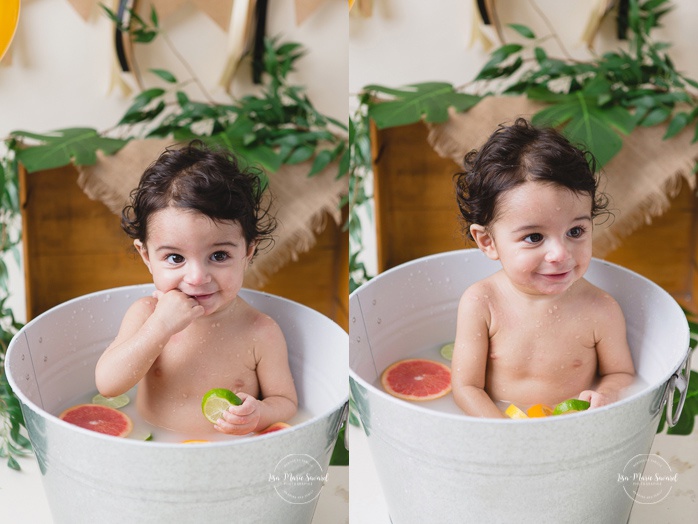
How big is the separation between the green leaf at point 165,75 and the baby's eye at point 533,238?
424 mm

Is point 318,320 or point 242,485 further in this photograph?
point 318,320

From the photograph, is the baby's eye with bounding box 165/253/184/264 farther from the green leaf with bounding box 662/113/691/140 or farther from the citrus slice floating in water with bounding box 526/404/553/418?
the green leaf with bounding box 662/113/691/140

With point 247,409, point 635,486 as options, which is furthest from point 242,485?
point 635,486

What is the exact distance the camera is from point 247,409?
0.83 metres

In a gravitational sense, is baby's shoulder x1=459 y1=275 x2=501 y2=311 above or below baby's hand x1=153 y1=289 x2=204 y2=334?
below

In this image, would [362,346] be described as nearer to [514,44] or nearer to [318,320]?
[318,320]

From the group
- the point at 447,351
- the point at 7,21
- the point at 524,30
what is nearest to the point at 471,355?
the point at 447,351

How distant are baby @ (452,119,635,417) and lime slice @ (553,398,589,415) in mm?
21

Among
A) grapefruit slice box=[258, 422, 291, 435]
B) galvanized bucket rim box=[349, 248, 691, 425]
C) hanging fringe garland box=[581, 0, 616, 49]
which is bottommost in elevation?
grapefruit slice box=[258, 422, 291, 435]

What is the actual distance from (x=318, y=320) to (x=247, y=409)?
14 cm

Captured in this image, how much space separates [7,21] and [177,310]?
0.36 meters

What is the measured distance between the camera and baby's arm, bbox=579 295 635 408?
2.85ft

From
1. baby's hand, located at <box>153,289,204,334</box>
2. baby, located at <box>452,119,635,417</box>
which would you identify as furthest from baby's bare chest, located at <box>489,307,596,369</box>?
baby's hand, located at <box>153,289,204,334</box>

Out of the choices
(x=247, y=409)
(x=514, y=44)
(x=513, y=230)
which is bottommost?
(x=247, y=409)
